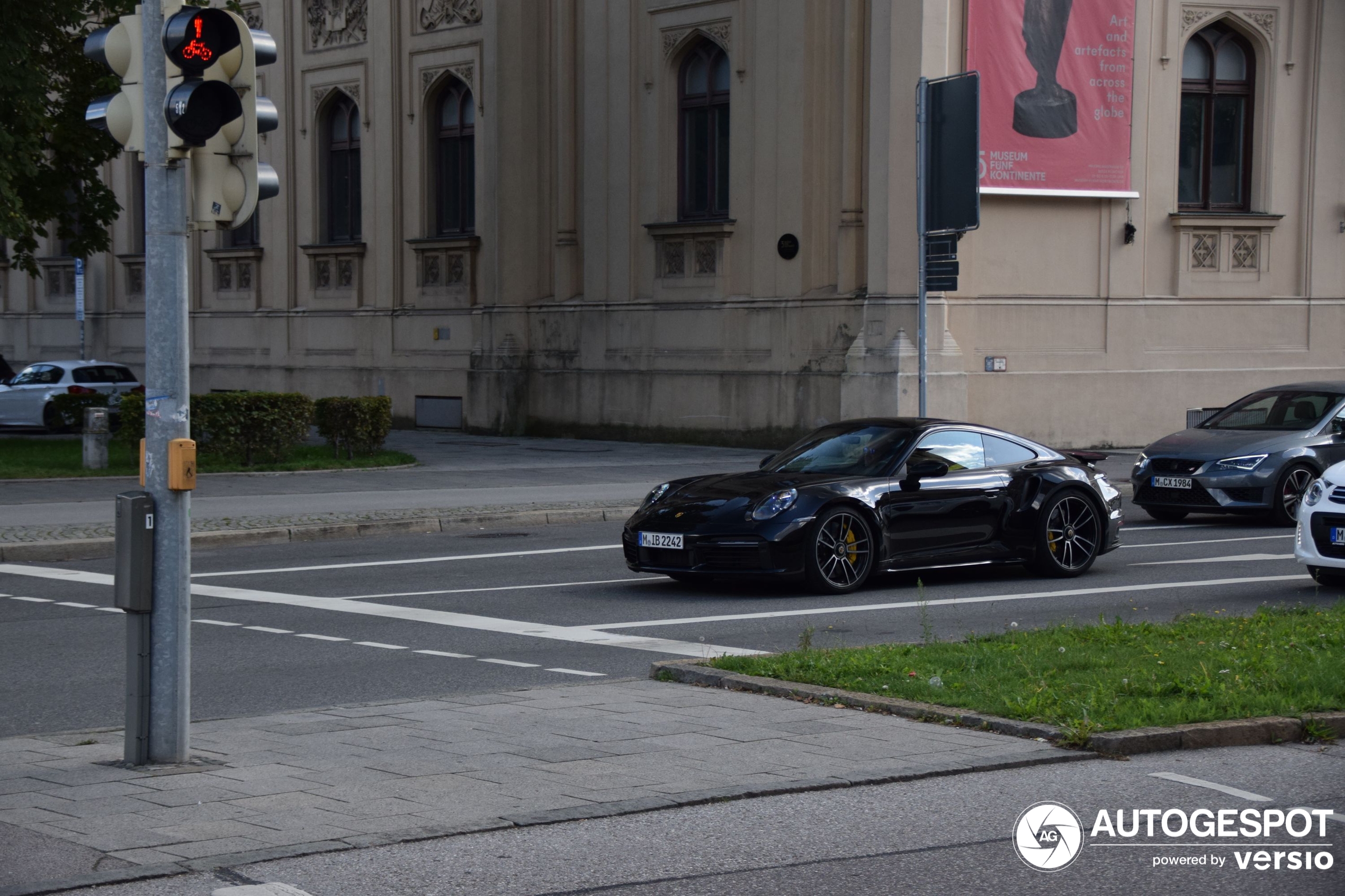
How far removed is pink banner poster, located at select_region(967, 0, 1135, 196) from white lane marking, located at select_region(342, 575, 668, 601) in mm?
15003

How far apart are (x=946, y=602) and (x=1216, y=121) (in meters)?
19.4

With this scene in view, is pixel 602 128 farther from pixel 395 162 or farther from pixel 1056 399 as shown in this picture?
pixel 1056 399

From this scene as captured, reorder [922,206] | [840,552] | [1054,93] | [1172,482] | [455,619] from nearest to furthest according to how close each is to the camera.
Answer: [455,619] → [840,552] → [1172,482] → [922,206] → [1054,93]

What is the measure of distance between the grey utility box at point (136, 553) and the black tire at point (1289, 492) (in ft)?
45.2

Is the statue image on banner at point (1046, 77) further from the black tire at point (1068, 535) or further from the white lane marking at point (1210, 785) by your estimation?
the white lane marking at point (1210, 785)

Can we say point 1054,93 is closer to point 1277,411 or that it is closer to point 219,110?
point 1277,411

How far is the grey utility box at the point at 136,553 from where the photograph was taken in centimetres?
718

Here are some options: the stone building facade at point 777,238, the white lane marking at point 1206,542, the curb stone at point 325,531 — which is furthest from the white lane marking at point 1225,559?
the stone building facade at point 777,238

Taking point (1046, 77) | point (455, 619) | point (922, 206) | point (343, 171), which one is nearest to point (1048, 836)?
point (455, 619)

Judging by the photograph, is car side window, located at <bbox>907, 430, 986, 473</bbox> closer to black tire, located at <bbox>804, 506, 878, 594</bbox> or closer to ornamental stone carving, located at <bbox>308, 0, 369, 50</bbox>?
black tire, located at <bbox>804, 506, 878, 594</bbox>

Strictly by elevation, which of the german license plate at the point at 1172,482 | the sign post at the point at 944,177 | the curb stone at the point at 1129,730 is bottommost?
the curb stone at the point at 1129,730

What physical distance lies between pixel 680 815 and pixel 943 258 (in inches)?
677

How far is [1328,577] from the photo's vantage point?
524 inches

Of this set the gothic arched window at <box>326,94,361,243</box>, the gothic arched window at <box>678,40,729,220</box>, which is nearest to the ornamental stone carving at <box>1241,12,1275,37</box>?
the gothic arched window at <box>678,40,729,220</box>
